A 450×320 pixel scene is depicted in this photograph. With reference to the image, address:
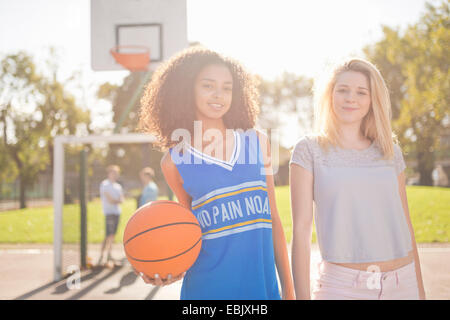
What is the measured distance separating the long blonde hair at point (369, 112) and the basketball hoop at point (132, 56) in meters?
3.64

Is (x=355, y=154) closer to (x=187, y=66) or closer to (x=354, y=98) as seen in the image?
(x=354, y=98)

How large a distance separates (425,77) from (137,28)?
952 cm

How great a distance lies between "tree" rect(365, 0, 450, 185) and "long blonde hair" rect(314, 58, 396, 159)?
5.94 meters

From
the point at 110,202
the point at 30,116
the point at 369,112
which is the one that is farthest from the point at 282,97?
the point at 369,112

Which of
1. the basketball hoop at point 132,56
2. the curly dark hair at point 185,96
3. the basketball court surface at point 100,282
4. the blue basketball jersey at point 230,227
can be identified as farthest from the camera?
the basketball hoop at point 132,56

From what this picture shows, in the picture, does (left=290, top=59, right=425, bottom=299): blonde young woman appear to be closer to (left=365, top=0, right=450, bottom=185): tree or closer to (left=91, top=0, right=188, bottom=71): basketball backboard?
(left=91, top=0, right=188, bottom=71): basketball backboard

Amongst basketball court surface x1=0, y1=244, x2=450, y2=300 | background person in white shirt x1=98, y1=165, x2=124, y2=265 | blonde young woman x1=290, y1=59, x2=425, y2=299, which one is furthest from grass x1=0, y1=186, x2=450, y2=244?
blonde young woman x1=290, y1=59, x2=425, y2=299

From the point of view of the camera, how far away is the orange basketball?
1.66 meters

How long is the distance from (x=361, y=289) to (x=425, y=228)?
855 cm

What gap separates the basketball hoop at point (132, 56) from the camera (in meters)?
5.11

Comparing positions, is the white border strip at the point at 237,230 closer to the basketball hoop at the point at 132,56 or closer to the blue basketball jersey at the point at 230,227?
the blue basketball jersey at the point at 230,227

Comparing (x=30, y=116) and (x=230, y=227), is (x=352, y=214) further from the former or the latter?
(x=30, y=116)

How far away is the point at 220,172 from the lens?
1.70m

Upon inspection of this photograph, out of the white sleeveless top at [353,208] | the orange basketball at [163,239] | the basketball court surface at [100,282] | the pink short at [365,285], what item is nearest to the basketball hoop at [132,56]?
the basketball court surface at [100,282]
